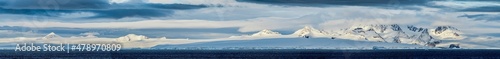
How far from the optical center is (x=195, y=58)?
455 feet

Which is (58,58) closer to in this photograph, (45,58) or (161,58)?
(45,58)

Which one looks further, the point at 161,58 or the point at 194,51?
the point at 194,51

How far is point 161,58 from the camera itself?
14450 cm

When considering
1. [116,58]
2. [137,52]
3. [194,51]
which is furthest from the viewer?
[194,51]

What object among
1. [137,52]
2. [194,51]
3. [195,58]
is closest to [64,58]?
[195,58]

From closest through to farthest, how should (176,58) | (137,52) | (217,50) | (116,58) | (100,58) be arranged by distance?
1. (100,58)
2. (116,58)
3. (176,58)
4. (137,52)
5. (217,50)

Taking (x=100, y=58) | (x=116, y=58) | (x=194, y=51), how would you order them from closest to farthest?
(x=100, y=58) → (x=116, y=58) → (x=194, y=51)

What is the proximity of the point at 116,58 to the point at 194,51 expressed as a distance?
5515 centimetres

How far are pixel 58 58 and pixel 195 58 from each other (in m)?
22.0

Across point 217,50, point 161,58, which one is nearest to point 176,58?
point 161,58

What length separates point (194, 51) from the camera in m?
185

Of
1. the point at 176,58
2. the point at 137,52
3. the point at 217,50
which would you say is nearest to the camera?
the point at 176,58

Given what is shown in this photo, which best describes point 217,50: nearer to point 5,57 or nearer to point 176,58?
point 176,58

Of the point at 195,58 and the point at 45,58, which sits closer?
the point at 45,58
